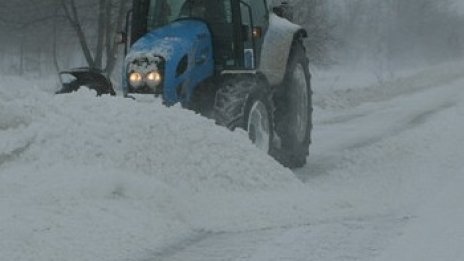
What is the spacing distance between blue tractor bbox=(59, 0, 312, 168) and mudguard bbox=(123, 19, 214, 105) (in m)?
0.01

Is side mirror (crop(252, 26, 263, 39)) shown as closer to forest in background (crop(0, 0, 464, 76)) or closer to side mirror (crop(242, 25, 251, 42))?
side mirror (crop(242, 25, 251, 42))

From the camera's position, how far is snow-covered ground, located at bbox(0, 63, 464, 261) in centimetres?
510

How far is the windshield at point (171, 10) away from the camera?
27.0 ft

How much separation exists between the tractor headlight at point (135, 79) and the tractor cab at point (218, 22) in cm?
102

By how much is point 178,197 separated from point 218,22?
279 centimetres

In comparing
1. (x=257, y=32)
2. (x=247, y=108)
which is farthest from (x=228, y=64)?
(x=247, y=108)

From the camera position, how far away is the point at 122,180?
5965 mm

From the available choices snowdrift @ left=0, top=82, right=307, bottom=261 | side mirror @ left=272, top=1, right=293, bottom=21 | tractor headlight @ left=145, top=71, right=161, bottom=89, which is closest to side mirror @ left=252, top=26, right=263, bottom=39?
side mirror @ left=272, top=1, right=293, bottom=21

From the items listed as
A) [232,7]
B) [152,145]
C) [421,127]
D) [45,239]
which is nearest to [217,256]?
[45,239]

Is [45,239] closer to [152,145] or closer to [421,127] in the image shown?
[152,145]

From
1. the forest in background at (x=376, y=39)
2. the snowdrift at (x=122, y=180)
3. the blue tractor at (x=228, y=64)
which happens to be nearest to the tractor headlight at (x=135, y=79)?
the blue tractor at (x=228, y=64)

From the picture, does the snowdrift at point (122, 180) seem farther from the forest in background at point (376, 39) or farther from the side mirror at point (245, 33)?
the forest in background at point (376, 39)

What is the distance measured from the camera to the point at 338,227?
5.81 metres

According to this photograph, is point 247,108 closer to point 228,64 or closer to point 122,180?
point 228,64
